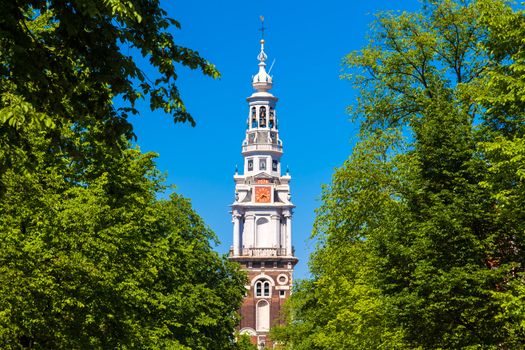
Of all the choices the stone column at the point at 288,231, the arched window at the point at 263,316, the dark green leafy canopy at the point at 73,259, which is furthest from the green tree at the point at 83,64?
the stone column at the point at 288,231

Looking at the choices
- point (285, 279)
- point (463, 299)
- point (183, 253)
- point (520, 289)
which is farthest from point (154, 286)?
point (285, 279)

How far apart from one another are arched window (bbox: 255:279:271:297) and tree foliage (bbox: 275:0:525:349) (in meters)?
145

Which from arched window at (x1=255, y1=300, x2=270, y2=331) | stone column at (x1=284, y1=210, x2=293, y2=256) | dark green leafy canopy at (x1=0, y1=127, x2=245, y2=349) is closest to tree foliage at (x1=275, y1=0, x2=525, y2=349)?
dark green leafy canopy at (x1=0, y1=127, x2=245, y2=349)

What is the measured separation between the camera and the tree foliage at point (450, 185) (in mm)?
31891

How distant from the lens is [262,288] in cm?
19050

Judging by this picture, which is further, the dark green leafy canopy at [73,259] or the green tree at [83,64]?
the dark green leafy canopy at [73,259]

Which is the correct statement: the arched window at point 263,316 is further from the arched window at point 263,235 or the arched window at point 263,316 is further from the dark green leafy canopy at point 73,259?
the dark green leafy canopy at point 73,259

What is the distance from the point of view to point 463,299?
32.4m

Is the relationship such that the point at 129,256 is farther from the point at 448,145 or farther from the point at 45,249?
the point at 448,145

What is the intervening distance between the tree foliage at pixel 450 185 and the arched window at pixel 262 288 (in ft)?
474

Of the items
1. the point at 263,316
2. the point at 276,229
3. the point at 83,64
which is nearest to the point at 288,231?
the point at 276,229

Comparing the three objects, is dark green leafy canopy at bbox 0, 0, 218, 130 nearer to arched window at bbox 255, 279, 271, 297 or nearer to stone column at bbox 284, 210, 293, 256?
arched window at bbox 255, 279, 271, 297

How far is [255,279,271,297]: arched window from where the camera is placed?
190250 mm

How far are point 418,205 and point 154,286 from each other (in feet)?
56.7
